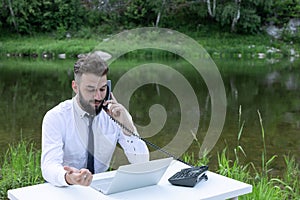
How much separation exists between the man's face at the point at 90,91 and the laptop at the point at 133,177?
473 mm

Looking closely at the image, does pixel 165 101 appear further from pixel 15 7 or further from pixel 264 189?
pixel 15 7

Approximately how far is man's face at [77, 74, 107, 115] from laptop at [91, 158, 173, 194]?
A: 47 cm

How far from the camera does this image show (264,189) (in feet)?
12.0

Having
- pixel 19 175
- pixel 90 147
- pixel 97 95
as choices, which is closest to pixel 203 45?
pixel 19 175

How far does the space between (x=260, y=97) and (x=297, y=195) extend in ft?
25.0

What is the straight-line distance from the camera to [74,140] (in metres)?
2.64

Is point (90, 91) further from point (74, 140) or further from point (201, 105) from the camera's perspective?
point (201, 105)

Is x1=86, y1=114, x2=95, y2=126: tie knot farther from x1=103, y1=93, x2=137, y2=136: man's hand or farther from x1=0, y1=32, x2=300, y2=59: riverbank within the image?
x1=0, y1=32, x2=300, y2=59: riverbank

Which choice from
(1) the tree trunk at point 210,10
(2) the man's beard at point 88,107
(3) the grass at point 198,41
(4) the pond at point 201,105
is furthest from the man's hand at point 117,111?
(1) the tree trunk at point 210,10

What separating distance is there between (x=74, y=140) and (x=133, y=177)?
66cm

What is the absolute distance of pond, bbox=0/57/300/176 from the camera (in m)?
7.07

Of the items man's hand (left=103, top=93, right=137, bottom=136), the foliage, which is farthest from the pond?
the foliage

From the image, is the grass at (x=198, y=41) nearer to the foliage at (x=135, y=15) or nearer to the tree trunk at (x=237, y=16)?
the tree trunk at (x=237, y=16)

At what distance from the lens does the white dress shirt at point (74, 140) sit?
2449 millimetres
